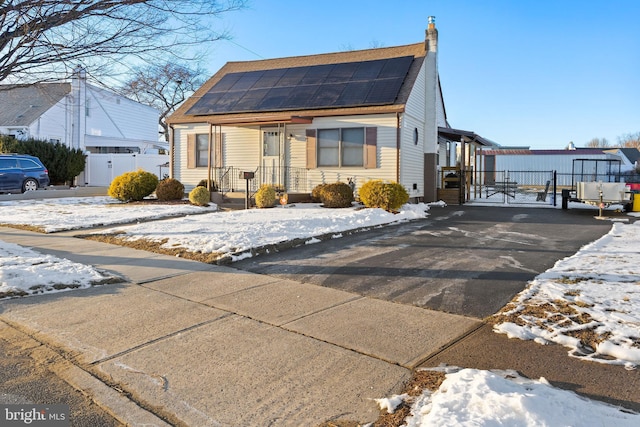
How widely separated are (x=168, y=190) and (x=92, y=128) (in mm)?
20811

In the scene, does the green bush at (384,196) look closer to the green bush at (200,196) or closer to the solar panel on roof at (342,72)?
the green bush at (200,196)

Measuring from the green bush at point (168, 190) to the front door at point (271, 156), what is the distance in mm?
3156

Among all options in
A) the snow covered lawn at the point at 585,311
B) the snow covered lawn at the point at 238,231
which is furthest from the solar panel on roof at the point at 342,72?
the snow covered lawn at the point at 585,311

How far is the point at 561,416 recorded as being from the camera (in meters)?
2.57

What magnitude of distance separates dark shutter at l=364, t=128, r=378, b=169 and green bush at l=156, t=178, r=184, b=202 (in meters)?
6.95

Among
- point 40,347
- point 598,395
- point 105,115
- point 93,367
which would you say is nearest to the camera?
A: point 598,395

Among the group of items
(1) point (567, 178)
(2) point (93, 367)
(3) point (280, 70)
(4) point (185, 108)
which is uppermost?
(3) point (280, 70)

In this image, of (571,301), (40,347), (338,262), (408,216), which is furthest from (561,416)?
(408,216)

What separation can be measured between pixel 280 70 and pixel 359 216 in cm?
1078

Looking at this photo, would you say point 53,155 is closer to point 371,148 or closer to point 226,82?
point 226,82

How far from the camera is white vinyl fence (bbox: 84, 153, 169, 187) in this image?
1153 inches

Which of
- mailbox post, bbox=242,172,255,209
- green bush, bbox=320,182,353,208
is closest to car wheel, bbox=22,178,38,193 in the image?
mailbox post, bbox=242,172,255,209

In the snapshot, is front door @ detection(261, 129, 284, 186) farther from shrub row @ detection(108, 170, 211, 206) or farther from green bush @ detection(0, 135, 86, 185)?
green bush @ detection(0, 135, 86, 185)

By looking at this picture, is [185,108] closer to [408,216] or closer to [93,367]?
[408,216]
